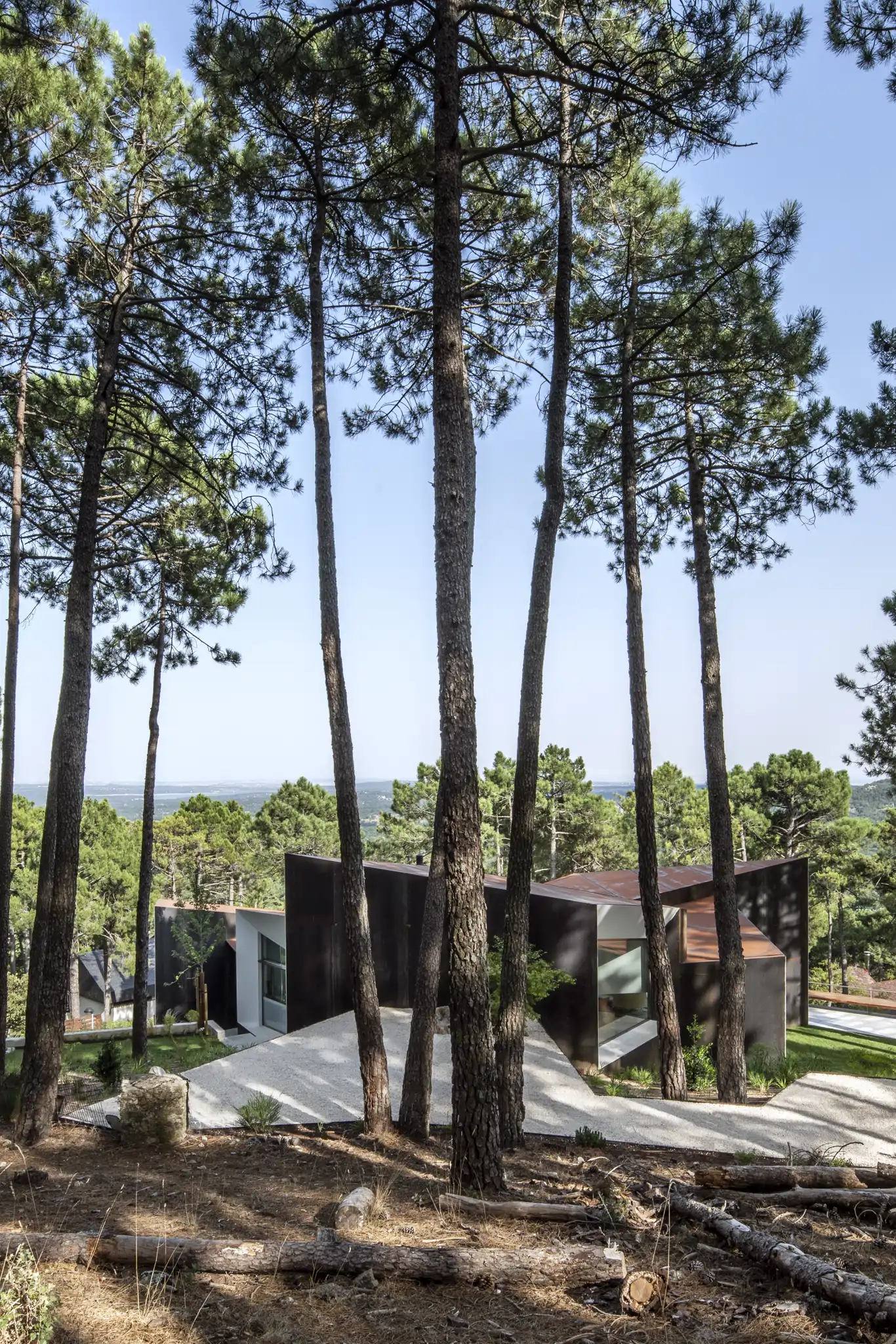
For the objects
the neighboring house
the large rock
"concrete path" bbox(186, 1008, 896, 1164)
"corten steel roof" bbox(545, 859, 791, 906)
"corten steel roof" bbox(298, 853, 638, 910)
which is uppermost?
"corten steel roof" bbox(298, 853, 638, 910)

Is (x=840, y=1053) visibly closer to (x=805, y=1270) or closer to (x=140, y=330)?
(x=805, y=1270)

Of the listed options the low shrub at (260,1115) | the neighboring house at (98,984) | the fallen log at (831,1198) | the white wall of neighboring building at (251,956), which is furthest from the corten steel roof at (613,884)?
the neighboring house at (98,984)

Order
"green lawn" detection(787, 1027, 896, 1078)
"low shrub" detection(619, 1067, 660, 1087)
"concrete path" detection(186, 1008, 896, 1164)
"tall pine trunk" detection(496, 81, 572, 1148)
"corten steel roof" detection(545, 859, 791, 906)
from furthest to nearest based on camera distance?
"corten steel roof" detection(545, 859, 791, 906) → "green lawn" detection(787, 1027, 896, 1078) → "low shrub" detection(619, 1067, 660, 1087) → "concrete path" detection(186, 1008, 896, 1164) → "tall pine trunk" detection(496, 81, 572, 1148)

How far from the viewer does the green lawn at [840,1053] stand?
1195 centimetres

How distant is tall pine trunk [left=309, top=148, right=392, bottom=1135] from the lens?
6.85 metres

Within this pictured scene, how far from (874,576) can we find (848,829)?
1726cm

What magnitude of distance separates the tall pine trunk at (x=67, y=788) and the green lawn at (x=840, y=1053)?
28.7 ft

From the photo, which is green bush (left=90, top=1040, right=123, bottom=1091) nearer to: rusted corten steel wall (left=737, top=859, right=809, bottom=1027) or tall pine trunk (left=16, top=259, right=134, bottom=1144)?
tall pine trunk (left=16, top=259, right=134, bottom=1144)

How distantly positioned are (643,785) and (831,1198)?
4.85 metres

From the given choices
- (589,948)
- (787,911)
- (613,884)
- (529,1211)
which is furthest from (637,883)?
(529,1211)

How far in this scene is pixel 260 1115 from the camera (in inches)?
273

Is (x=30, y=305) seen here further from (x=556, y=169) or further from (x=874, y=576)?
(x=874, y=576)

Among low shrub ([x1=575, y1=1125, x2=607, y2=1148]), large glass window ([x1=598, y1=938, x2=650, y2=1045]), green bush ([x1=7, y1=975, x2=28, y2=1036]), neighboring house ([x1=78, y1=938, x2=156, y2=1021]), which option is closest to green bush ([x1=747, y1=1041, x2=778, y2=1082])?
large glass window ([x1=598, y1=938, x2=650, y2=1045])

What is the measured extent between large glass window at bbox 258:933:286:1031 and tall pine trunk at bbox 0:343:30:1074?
6.85 meters
